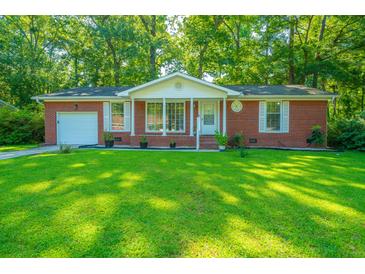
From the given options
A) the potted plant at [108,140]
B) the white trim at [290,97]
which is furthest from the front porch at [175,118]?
the white trim at [290,97]

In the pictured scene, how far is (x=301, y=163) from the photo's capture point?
859cm

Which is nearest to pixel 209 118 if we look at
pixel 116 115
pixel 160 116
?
pixel 160 116

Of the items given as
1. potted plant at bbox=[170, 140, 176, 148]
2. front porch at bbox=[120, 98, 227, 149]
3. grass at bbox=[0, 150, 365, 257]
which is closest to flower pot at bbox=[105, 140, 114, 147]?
front porch at bbox=[120, 98, 227, 149]

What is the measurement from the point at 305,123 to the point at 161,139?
A: 301 inches

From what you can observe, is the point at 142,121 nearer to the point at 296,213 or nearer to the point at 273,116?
the point at 273,116

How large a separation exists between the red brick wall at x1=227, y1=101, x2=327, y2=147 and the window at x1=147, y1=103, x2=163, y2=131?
3.95 m

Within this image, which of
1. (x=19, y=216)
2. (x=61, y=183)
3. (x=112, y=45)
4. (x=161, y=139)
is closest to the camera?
(x=19, y=216)

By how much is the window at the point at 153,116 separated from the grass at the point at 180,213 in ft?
26.4

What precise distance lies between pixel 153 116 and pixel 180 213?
37.4 feet

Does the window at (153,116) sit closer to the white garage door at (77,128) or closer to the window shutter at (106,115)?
the window shutter at (106,115)

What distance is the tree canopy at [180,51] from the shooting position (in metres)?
20.0

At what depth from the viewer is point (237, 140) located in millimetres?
13570

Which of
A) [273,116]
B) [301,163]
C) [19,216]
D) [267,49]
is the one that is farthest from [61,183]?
[267,49]

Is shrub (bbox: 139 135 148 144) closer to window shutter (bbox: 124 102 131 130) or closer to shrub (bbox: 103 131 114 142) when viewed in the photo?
shrub (bbox: 103 131 114 142)
